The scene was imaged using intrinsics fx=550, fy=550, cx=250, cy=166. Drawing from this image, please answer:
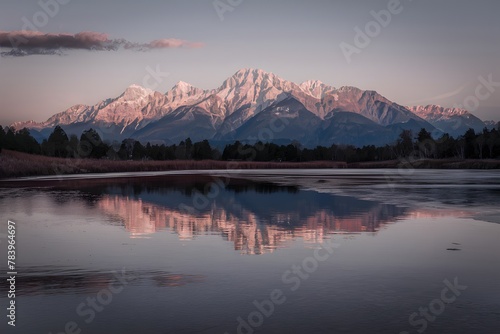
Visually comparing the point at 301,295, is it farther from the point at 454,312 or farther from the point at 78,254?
the point at 78,254

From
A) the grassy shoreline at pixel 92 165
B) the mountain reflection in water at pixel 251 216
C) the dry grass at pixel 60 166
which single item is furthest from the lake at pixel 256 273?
the grassy shoreline at pixel 92 165

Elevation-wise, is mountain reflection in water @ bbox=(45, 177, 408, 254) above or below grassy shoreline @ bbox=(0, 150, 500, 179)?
below

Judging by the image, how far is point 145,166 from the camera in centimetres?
14100

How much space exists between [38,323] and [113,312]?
1756 millimetres

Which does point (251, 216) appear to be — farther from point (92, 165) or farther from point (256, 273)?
point (92, 165)

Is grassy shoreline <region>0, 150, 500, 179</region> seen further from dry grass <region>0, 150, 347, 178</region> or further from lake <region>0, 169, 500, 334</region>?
lake <region>0, 169, 500, 334</region>

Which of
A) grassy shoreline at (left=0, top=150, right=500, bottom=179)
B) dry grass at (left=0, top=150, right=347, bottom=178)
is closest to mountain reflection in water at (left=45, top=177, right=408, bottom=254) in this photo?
dry grass at (left=0, top=150, right=347, bottom=178)

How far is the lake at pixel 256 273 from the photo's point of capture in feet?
41.7

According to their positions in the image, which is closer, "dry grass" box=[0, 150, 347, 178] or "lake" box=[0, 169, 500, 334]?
"lake" box=[0, 169, 500, 334]

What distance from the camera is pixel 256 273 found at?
17578 millimetres

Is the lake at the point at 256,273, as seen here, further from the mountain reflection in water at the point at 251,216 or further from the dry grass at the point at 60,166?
the dry grass at the point at 60,166

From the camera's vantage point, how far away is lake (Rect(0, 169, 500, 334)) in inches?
500

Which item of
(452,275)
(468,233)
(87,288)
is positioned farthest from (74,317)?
(468,233)

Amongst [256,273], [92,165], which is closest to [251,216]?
[256,273]
